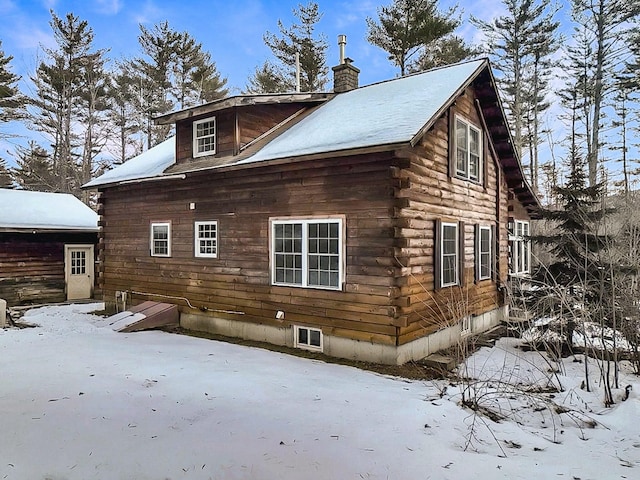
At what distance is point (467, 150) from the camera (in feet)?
34.6

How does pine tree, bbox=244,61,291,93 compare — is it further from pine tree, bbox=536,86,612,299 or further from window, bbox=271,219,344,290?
pine tree, bbox=536,86,612,299

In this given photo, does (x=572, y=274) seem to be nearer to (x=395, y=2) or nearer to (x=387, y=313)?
(x=387, y=313)

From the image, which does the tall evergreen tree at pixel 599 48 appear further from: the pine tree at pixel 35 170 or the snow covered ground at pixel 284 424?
the pine tree at pixel 35 170

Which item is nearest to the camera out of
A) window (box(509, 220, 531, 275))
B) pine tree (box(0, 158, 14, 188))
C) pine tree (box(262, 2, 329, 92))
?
window (box(509, 220, 531, 275))

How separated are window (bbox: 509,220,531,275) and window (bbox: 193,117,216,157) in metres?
9.87

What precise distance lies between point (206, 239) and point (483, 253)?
7.56 metres

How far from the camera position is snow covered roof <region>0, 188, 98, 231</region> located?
15.6m

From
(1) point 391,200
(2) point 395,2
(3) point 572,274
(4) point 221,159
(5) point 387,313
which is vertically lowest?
(5) point 387,313

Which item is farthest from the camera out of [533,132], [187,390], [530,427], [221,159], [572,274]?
[533,132]

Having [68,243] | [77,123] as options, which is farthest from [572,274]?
[77,123]

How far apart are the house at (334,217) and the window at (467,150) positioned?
52mm

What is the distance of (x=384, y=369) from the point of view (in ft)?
24.8

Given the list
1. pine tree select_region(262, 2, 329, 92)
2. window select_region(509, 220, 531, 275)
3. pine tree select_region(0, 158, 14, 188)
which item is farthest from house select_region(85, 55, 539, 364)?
pine tree select_region(0, 158, 14, 188)

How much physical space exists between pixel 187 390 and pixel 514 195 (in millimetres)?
12252
